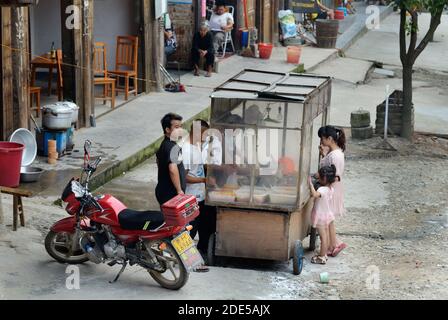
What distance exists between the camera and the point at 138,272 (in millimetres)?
9438

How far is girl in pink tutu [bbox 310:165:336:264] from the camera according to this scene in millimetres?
10336

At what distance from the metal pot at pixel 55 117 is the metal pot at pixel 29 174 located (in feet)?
→ 3.92

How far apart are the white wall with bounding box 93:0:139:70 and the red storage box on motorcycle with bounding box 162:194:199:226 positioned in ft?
33.9

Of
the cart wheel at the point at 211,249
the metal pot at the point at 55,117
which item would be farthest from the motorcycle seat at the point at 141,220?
the metal pot at the point at 55,117

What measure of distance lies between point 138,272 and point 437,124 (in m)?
11.0

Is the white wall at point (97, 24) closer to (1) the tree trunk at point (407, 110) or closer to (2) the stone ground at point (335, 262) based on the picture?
(2) the stone ground at point (335, 262)

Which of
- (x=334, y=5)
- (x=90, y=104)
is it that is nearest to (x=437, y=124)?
(x=90, y=104)

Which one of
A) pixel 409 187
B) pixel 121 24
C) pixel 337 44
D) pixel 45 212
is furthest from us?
pixel 337 44

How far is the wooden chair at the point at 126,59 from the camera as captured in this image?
1792 cm

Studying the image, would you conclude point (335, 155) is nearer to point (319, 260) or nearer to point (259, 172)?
point (259, 172)

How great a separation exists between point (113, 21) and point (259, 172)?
9.68 metres

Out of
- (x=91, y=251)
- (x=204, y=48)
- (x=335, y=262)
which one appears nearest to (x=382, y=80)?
(x=204, y=48)

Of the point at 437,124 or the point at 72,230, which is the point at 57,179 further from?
the point at 437,124

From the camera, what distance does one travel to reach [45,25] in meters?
19.1
